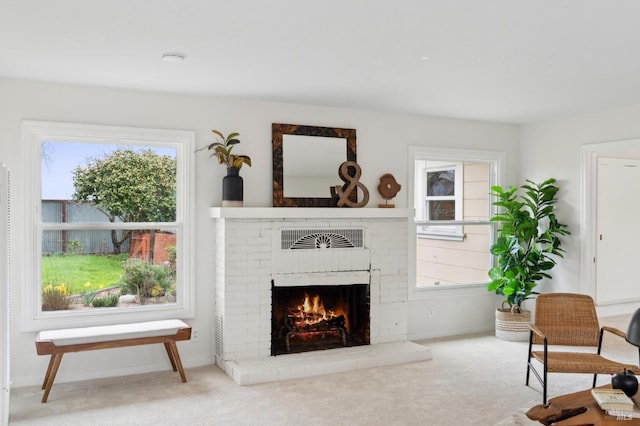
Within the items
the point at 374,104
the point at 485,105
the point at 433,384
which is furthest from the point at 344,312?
the point at 485,105

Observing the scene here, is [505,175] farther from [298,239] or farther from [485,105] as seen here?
[298,239]

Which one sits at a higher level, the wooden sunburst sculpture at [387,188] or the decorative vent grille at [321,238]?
the wooden sunburst sculpture at [387,188]

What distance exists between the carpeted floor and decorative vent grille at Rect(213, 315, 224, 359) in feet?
0.51

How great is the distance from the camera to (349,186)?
5.51 m

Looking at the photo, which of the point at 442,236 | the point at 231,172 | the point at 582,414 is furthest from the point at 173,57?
the point at 442,236

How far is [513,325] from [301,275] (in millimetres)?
2439

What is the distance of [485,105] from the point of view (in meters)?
5.49

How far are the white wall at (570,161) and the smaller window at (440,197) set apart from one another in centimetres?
92

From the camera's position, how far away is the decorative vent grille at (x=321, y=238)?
5195mm

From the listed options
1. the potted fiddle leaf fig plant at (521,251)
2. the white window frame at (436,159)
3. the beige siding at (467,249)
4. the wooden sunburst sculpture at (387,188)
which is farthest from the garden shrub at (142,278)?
the potted fiddle leaf fig plant at (521,251)

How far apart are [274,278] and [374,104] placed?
1.91 metres

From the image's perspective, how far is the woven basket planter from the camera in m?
5.99

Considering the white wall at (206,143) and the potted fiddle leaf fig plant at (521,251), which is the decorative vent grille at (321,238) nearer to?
the white wall at (206,143)

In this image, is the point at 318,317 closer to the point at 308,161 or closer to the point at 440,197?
the point at 308,161
